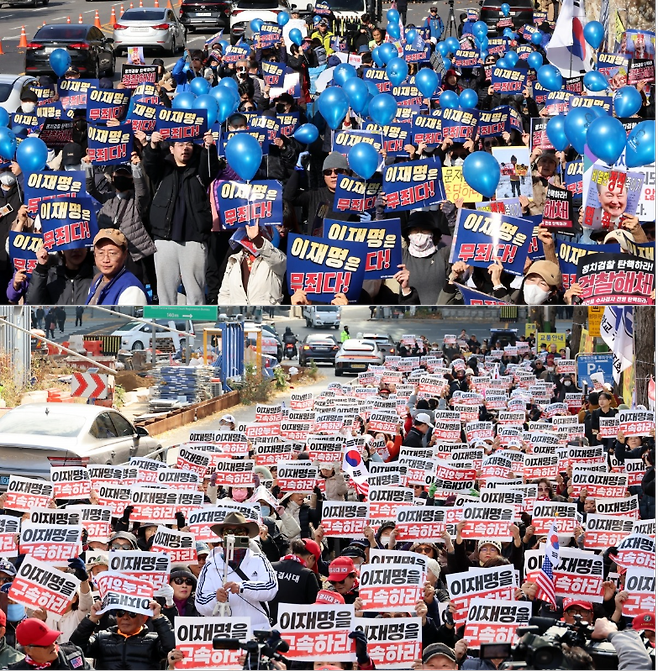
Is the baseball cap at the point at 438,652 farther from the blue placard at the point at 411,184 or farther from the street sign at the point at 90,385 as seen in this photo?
the street sign at the point at 90,385

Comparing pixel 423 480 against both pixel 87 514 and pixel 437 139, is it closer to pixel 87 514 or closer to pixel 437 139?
pixel 87 514

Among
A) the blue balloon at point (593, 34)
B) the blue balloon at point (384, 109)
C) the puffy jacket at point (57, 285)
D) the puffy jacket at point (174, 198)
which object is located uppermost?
the blue balloon at point (593, 34)

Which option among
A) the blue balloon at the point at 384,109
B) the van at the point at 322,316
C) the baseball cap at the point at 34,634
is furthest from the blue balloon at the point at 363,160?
the baseball cap at the point at 34,634

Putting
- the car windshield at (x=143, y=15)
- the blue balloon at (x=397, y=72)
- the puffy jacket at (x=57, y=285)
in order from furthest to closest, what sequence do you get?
the car windshield at (x=143, y=15) → the blue balloon at (x=397, y=72) → the puffy jacket at (x=57, y=285)

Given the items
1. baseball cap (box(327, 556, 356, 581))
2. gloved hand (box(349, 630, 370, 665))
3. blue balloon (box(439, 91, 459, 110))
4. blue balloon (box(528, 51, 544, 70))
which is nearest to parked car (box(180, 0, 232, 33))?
blue balloon (box(528, 51, 544, 70))

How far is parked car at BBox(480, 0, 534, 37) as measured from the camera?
39688 millimetres

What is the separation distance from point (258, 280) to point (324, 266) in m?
0.59

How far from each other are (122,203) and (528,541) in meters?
4.99

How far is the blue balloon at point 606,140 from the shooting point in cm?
1413

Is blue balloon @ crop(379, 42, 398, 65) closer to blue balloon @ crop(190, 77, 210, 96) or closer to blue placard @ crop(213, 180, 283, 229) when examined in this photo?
blue balloon @ crop(190, 77, 210, 96)

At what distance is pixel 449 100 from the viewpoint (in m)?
20.2

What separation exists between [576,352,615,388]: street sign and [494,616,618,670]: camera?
22.1ft

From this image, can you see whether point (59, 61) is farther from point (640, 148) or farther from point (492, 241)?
point (492, 241)

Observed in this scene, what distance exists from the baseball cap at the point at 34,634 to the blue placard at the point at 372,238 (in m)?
4.85
